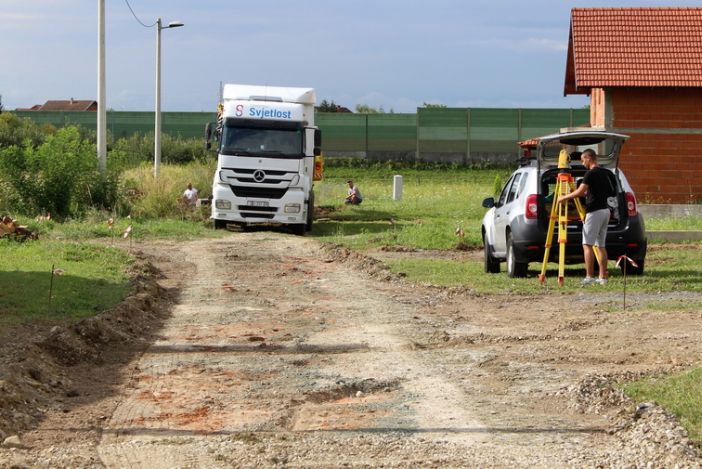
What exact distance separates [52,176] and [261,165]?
246 inches

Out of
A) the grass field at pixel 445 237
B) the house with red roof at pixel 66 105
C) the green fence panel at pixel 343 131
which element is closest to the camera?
the grass field at pixel 445 237

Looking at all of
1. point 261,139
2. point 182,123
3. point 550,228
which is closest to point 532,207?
point 550,228

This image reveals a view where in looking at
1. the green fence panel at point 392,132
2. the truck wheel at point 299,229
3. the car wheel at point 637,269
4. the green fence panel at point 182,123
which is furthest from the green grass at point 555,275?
the green fence panel at point 182,123

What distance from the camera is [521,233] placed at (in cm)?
1745

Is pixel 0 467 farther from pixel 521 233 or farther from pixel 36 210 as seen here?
pixel 36 210

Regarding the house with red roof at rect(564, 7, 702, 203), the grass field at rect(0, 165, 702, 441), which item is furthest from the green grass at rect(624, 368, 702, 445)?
the house with red roof at rect(564, 7, 702, 203)

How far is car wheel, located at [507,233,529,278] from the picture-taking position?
58.5 feet

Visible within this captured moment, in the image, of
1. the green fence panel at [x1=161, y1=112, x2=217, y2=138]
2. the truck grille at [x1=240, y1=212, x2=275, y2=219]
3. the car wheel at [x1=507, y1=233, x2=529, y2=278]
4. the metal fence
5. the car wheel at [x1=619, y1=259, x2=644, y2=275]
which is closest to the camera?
the car wheel at [x1=619, y1=259, x2=644, y2=275]

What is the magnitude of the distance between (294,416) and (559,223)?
929 cm

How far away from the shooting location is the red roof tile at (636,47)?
106 feet

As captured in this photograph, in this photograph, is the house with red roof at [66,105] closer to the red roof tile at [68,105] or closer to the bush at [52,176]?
the red roof tile at [68,105]

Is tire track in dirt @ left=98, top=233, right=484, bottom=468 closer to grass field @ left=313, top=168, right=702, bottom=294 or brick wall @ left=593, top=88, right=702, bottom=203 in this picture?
grass field @ left=313, top=168, right=702, bottom=294

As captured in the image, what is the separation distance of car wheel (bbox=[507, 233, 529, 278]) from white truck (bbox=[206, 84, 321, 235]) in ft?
42.2

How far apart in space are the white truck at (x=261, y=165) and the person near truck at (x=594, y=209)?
14.4 meters
